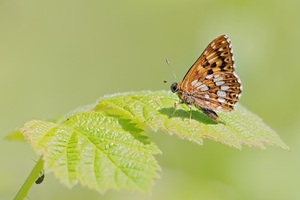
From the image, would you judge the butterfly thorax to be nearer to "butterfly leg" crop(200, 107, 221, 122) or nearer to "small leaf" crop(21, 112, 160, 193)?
"butterfly leg" crop(200, 107, 221, 122)

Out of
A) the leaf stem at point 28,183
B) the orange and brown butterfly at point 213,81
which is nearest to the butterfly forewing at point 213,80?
the orange and brown butterfly at point 213,81

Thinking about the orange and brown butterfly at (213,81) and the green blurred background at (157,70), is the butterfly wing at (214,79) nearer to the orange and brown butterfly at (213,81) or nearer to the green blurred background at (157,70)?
the orange and brown butterfly at (213,81)

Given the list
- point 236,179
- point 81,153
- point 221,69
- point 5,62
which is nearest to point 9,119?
point 5,62

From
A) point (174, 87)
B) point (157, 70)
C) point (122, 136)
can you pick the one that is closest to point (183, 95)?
point (174, 87)

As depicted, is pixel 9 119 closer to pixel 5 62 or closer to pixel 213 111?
pixel 5 62

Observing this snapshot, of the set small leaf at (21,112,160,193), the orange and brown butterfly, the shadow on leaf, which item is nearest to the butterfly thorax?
the orange and brown butterfly

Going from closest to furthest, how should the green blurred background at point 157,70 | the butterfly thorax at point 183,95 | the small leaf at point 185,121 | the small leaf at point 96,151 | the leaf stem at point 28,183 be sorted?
the small leaf at point 96,151 → the leaf stem at point 28,183 → the small leaf at point 185,121 → the butterfly thorax at point 183,95 → the green blurred background at point 157,70
